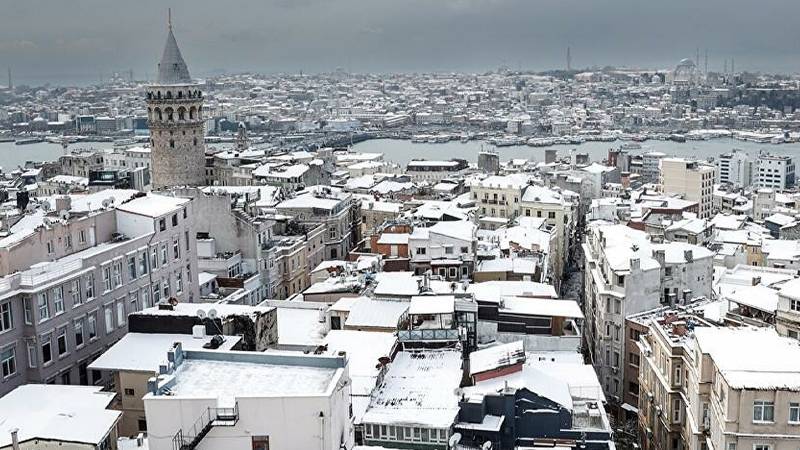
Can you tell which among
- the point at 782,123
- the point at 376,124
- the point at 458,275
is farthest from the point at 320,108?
the point at 458,275

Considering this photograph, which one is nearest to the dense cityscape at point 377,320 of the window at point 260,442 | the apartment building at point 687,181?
the window at point 260,442

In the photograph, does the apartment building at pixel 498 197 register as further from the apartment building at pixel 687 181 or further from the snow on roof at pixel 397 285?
the snow on roof at pixel 397 285

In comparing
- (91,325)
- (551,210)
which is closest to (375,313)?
(91,325)

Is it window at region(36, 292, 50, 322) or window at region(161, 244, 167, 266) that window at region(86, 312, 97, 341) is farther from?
window at region(161, 244, 167, 266)

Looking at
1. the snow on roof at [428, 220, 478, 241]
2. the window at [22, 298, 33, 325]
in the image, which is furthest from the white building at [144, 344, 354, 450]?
the snow on roof at [428, 220, 478, 241]

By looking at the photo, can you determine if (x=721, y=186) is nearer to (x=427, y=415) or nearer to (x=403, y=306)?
(x=403, y=306)

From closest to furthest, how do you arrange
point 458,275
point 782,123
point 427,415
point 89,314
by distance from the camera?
point 427,415 < point 89,314 < point 458,275 < point 782,123

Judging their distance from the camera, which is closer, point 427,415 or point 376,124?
point 427,415
